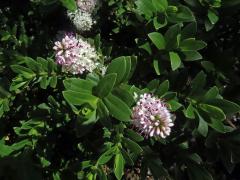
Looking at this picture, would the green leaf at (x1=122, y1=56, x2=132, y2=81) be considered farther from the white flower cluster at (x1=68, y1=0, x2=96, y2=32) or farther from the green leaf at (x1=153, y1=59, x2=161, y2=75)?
the white flower cluster at (x1=68, y1=0, x2=96, y2=32)

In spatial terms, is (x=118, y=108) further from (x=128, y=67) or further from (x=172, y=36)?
(x=172, y=36)

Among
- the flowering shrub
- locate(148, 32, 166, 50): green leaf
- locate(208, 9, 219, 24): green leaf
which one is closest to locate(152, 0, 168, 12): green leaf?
the flowering shrub

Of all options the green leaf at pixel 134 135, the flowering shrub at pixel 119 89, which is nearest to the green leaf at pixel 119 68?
the flowering shrub at pixel 119 89

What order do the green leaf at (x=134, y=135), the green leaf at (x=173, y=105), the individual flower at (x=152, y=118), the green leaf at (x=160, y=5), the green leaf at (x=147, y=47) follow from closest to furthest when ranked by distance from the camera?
1. the individual flower at (x=152, y=118)
2. the green leaf at (x=134, y=135)
3. the green leaf at (x=173, y=105)
4. the green leaf at (x=160, y=5)
5. the green leaf at (x=147, y=47)

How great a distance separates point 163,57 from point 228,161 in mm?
595

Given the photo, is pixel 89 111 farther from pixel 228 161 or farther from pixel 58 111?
pixel 228 161

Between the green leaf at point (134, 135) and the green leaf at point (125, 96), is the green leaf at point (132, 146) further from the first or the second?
the green leaf at point (125, 96)

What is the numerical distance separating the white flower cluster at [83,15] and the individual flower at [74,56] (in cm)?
46

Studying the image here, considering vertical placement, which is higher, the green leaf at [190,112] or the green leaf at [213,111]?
the green leaf at [213,111]

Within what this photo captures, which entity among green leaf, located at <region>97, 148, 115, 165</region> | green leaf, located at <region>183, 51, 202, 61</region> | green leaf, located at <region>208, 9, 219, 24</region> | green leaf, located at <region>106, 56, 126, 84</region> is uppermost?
green leaf, located at <region>106, 56, 126, 84</region>

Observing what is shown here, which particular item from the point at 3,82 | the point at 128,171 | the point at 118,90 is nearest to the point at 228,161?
the point at 118,90

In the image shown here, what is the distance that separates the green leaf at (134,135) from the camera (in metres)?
1.99

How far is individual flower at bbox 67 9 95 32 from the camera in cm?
266

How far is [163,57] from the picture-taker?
7.78 ft
